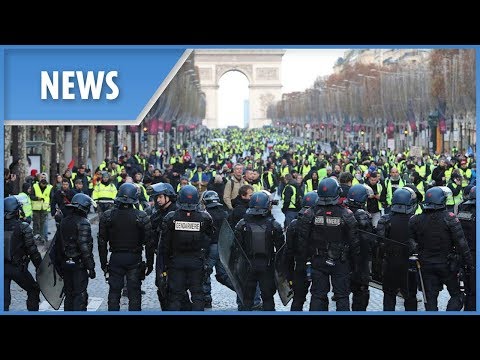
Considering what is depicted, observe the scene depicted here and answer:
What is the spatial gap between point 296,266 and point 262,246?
39cm

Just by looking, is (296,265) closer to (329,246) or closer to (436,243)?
(329,246)

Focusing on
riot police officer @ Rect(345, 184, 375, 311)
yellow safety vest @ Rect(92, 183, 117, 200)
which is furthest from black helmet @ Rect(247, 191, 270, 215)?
yellow safety vest @ Rect(92, 183, 117, 200)

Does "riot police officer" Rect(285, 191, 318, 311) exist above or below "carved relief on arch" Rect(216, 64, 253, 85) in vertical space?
below

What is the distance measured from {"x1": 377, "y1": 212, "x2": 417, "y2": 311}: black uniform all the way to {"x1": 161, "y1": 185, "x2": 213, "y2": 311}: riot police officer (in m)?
1.69

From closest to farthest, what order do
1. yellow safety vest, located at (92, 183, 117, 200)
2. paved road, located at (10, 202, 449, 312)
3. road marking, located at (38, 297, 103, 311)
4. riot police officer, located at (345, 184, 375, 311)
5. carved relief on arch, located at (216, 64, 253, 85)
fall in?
1. riot police officer, located at (345, 184, 375, 311)
2. road marking, located at (38, 297, 103, 311)
3. paved road, located at (10, 202, 449, 312)
4. yellow safety vest, located at (92, 183, 117, 200)
5. carved relief on arch, located at (216, 64, 253, 85)

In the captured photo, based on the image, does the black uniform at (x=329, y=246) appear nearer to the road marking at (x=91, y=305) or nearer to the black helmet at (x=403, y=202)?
the black helmet at (x=403, y=202)

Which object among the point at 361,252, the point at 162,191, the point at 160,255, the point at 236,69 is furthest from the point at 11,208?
the point at 236,69

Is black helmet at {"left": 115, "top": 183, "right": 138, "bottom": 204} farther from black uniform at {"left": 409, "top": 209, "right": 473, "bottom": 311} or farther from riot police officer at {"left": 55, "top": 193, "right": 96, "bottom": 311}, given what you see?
black uniform at {"left": 409, "top": 209, "right": 473, "bottom": 311}

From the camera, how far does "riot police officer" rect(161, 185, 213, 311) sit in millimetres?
11320

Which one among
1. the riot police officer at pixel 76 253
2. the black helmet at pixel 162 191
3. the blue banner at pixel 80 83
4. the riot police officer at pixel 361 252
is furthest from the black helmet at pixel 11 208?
the riot police officer at pixel 361 252

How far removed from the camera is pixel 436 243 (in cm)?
1118
